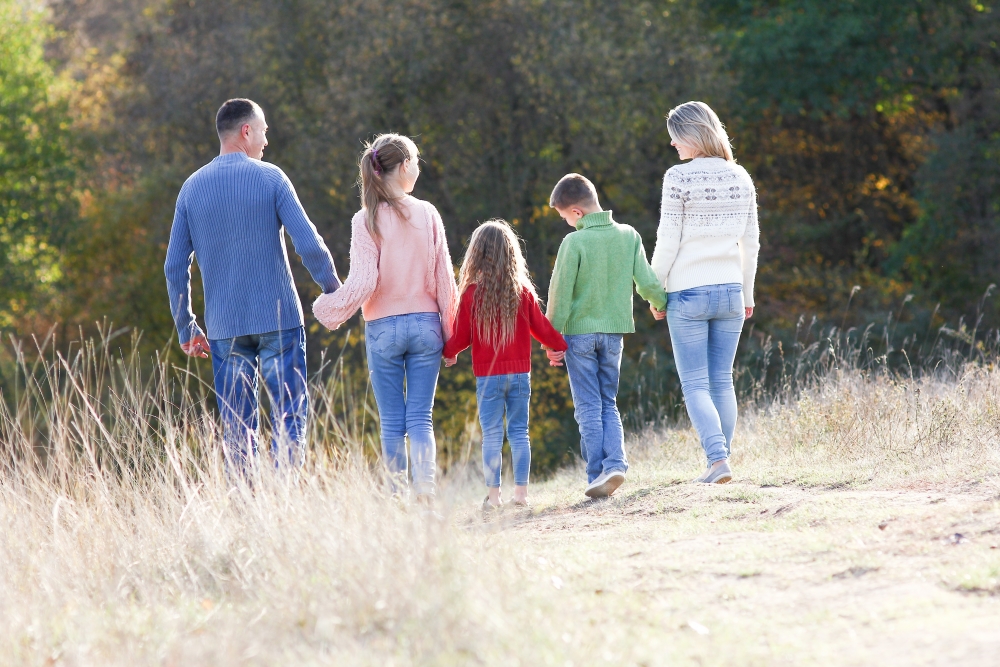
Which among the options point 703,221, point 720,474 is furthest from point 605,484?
point 703,221

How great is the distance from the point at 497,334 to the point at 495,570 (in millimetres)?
1951

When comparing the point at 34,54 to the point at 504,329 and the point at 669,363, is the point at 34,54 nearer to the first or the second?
the point at 669,363

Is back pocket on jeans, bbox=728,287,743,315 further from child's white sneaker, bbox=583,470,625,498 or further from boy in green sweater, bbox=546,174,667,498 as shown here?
child's white sneaker, bbox=583,470,625,498

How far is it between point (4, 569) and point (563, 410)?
1184cm

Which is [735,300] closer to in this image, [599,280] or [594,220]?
[599,280]

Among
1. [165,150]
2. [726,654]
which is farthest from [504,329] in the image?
[165,150]

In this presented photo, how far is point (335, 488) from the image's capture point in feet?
13.4

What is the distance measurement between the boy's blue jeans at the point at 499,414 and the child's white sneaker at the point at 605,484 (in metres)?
0.37

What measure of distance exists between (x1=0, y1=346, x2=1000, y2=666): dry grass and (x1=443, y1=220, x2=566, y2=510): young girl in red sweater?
1.40 feet

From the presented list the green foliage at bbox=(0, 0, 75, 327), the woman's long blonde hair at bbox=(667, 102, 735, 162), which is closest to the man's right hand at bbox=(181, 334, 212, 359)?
the woman's long blonde hair at bbox=(667, 102, 735, 162)

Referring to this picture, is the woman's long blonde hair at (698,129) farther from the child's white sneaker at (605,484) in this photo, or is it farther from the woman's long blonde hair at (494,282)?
the child's white sneaker at (605,484)

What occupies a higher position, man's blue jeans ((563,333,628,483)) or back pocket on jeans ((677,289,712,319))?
back pocket on jeans ((677,289,712,319))

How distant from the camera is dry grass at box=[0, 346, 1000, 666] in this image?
2949 millimetres

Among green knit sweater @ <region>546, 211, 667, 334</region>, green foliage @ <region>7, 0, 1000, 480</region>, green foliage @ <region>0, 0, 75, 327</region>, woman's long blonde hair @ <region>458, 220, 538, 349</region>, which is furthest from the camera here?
green foliage @ <region>0, 0, 75, 327</region>
